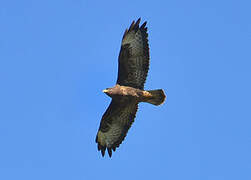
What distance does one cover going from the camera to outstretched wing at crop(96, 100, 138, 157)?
669 inches

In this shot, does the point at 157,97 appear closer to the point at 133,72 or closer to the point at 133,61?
the point at 133,72

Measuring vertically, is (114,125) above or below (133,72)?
below

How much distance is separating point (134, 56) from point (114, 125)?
204 centimetres

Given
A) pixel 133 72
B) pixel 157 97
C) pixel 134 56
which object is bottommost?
pixel 157 97

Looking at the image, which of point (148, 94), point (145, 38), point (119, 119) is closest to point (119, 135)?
point (119, 119)

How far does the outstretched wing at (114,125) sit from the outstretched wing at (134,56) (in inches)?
30.3

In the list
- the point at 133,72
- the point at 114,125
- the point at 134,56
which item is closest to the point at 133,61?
the point at 134,56

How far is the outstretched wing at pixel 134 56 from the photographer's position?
643 inches

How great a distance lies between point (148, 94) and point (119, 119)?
1340mm

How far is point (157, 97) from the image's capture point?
647 inches

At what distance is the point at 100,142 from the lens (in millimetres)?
17484

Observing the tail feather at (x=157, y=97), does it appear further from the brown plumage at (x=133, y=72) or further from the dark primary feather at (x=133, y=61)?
the dark primary feather at (x=133, y=61)

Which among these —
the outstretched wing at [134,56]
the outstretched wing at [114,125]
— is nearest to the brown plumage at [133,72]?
the outstretched wing at [134,56]

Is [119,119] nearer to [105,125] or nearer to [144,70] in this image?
[105,125]
